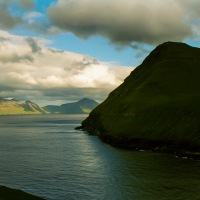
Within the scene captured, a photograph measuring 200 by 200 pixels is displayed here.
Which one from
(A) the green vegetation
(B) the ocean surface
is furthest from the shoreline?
(A) the green vegetation

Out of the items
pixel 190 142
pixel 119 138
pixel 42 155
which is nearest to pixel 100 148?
pixel 119 138

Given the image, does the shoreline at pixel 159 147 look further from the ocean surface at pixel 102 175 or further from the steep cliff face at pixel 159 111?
the ocean surface at pixel 102 175

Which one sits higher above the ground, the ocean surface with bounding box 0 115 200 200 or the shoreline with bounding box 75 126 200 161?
the shoreline with bounding box 75 126 200 161

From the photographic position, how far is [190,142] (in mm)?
99188

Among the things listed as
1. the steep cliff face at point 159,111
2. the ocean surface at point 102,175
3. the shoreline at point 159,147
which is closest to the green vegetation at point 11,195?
the ocean surface at point 102,175

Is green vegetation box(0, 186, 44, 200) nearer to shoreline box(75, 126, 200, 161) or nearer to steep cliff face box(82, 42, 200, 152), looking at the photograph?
shoreline box(75, 126, 200, 161)

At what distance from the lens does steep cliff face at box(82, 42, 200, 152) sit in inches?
4336

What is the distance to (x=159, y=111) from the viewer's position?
439ft

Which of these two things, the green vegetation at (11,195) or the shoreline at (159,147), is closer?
the green vegetation at (11,195)

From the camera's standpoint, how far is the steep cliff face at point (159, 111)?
361ft

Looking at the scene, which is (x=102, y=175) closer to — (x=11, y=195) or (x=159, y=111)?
(x=11, y=195)

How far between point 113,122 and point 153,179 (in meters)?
89.5

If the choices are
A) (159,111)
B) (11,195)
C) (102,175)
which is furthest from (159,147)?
(11,195)

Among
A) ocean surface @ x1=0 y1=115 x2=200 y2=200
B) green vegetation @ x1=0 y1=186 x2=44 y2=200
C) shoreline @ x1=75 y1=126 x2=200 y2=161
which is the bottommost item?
ocean surface @ x1=0 y1=115 x2=200 y2=200
